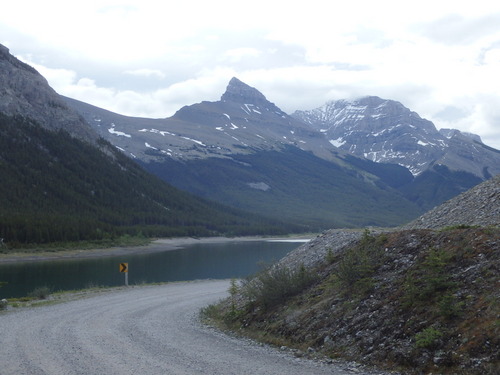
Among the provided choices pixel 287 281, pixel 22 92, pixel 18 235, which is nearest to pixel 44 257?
pixel 18 235

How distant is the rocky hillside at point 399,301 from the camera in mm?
12047

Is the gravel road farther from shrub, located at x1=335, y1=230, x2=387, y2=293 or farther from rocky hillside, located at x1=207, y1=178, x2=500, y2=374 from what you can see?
shrub, located at x1=335, y1=230, x2=387, y2=293

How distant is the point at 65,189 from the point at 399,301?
5759 inches

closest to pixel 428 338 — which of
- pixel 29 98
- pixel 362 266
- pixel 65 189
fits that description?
Result: pixel 362 266

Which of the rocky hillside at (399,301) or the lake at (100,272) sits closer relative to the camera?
the rocky hillside at (399,301)

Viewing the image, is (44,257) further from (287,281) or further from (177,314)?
(287,281)

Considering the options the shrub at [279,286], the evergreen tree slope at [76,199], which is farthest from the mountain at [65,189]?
the shrub at [279,286]

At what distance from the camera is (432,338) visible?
481 inches

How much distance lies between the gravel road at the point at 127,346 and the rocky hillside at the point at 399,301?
1.10 meters

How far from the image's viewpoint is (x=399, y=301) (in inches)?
577

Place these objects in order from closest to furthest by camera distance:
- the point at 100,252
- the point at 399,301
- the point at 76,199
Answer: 1. the point at 399,301
2. the point at 100,252
3. the point at 76,199

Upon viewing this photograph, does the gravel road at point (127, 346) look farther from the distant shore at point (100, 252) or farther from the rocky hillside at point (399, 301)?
the distant shore at point (100, 252)

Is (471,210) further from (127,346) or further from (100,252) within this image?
(100,252)

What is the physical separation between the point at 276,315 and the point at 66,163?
540ft
